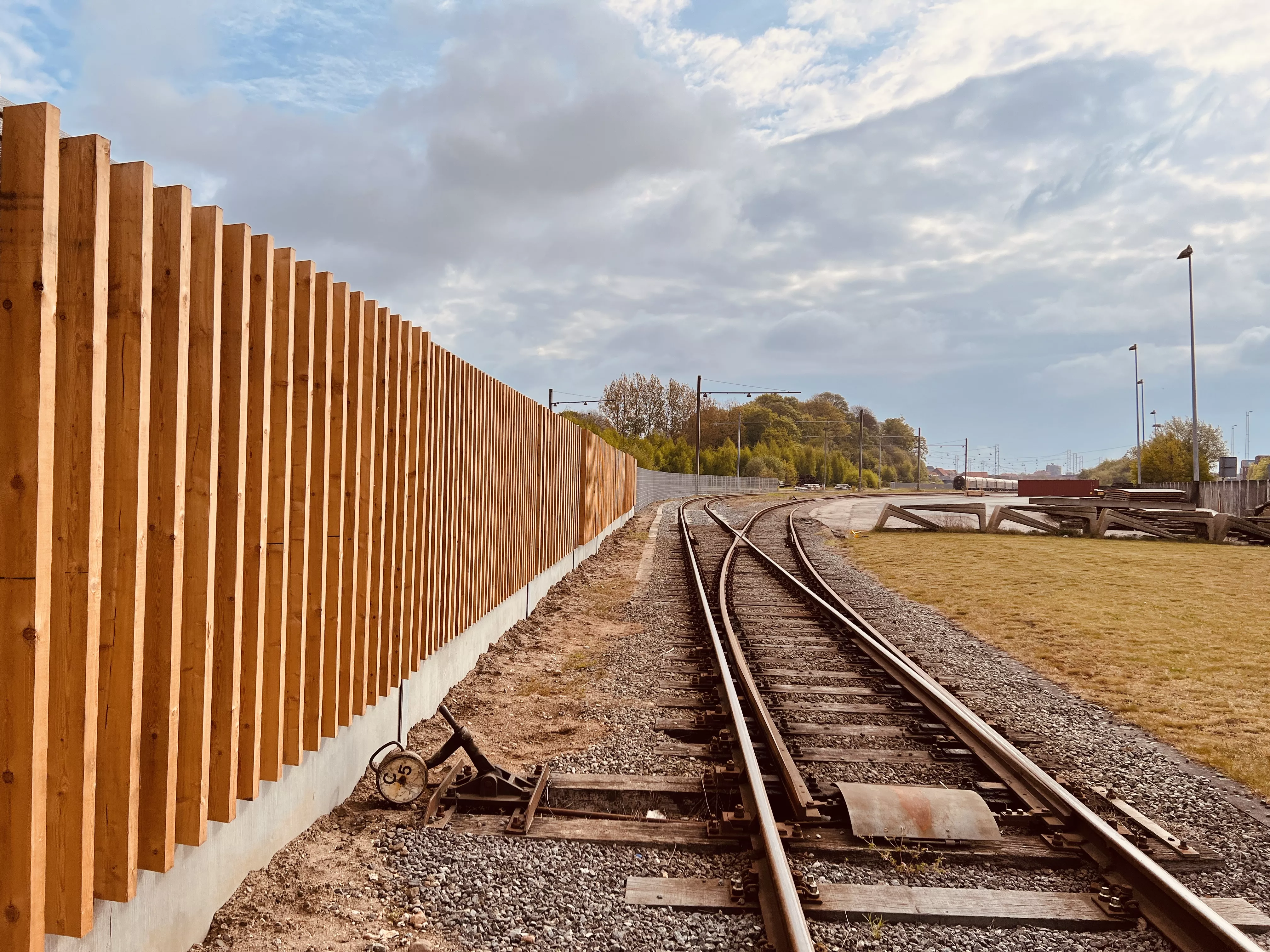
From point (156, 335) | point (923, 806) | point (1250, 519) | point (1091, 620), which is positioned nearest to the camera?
point (156, 335)

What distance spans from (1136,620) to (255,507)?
35.4ft

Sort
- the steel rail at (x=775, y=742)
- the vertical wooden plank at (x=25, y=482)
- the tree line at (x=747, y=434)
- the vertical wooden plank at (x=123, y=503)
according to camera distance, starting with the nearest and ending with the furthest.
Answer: the vertical wooden plank at (x=25, y=482) → the vertical wooden plank at (x=123, y=503) → the steel rail at (x=775, y=742) → the tree line at (x=747, y=434)

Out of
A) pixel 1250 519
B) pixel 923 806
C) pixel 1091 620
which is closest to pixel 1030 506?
pixel 1250 519

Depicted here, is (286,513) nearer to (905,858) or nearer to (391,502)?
(391,502)

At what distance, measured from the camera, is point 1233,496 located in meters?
30.9

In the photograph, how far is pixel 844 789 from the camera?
4.23 metres

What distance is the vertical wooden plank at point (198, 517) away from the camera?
2.88 metres

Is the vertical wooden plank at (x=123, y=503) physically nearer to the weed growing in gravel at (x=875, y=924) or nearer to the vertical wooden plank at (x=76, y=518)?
the vertical wooden plank at (x=76, y=518)

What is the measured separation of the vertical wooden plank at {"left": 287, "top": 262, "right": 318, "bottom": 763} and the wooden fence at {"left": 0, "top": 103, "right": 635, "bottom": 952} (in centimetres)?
1

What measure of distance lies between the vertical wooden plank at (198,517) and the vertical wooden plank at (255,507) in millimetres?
316

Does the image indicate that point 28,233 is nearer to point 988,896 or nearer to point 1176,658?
point 988,896

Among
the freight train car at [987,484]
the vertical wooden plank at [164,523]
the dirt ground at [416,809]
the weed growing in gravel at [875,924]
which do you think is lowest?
the weed growing in gravel at [875,924]

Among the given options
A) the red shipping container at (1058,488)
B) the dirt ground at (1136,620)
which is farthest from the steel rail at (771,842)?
the red shipping container at (1058,488)

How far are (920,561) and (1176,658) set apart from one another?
29.7 feet
